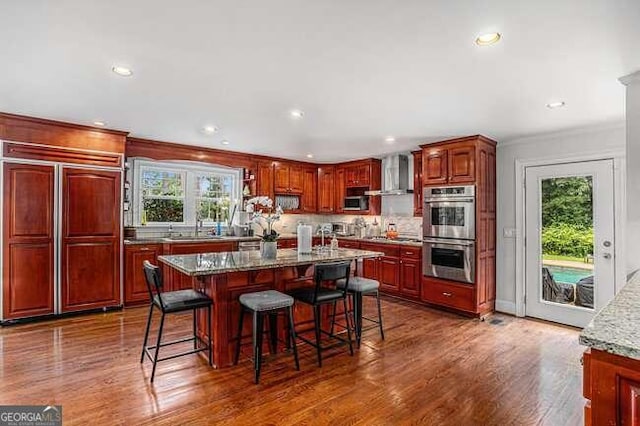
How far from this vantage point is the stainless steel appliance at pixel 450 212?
4586mm

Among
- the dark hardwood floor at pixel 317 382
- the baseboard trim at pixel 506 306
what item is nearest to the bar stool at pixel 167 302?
the dark hardwood floor at pixel 317 382

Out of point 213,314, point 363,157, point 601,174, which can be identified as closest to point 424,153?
point 363,157

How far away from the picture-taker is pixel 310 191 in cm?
718

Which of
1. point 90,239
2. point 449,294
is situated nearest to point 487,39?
point 449,294

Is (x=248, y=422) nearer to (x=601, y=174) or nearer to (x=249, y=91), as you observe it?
(x=249, y=91)

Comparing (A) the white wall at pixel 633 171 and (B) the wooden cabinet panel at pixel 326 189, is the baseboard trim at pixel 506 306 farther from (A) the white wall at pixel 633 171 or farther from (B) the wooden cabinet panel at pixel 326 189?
(B) the wooden cabinet panel at pixel 326 189

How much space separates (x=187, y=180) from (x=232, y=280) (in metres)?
3.30

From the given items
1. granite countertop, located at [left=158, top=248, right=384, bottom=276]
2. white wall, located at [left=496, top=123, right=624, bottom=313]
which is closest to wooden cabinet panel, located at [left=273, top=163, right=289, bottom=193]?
granite countertop, located at [left=158, top=248, right=384, bottom=276]

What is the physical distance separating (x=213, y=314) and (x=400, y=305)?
300 cm

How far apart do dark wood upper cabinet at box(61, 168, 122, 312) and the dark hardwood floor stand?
1.99ft

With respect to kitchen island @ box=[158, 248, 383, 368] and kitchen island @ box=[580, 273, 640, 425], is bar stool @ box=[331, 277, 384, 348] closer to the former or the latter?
kitchen island @ box=[158, 248, 383, 368]

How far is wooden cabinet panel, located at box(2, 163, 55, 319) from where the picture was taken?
156 inches

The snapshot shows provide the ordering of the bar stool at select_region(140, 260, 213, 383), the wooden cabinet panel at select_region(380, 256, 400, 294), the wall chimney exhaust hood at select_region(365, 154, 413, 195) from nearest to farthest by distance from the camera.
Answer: the bar stool at select_region(140, 260, 213, 383) < the wooden cabinet panel at select_region(380, 256, 400, 294) < the wall chimney exhaust hood at select_region(365, 154, 413, 195)

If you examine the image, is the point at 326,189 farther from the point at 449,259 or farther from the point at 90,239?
the point at 90,239
